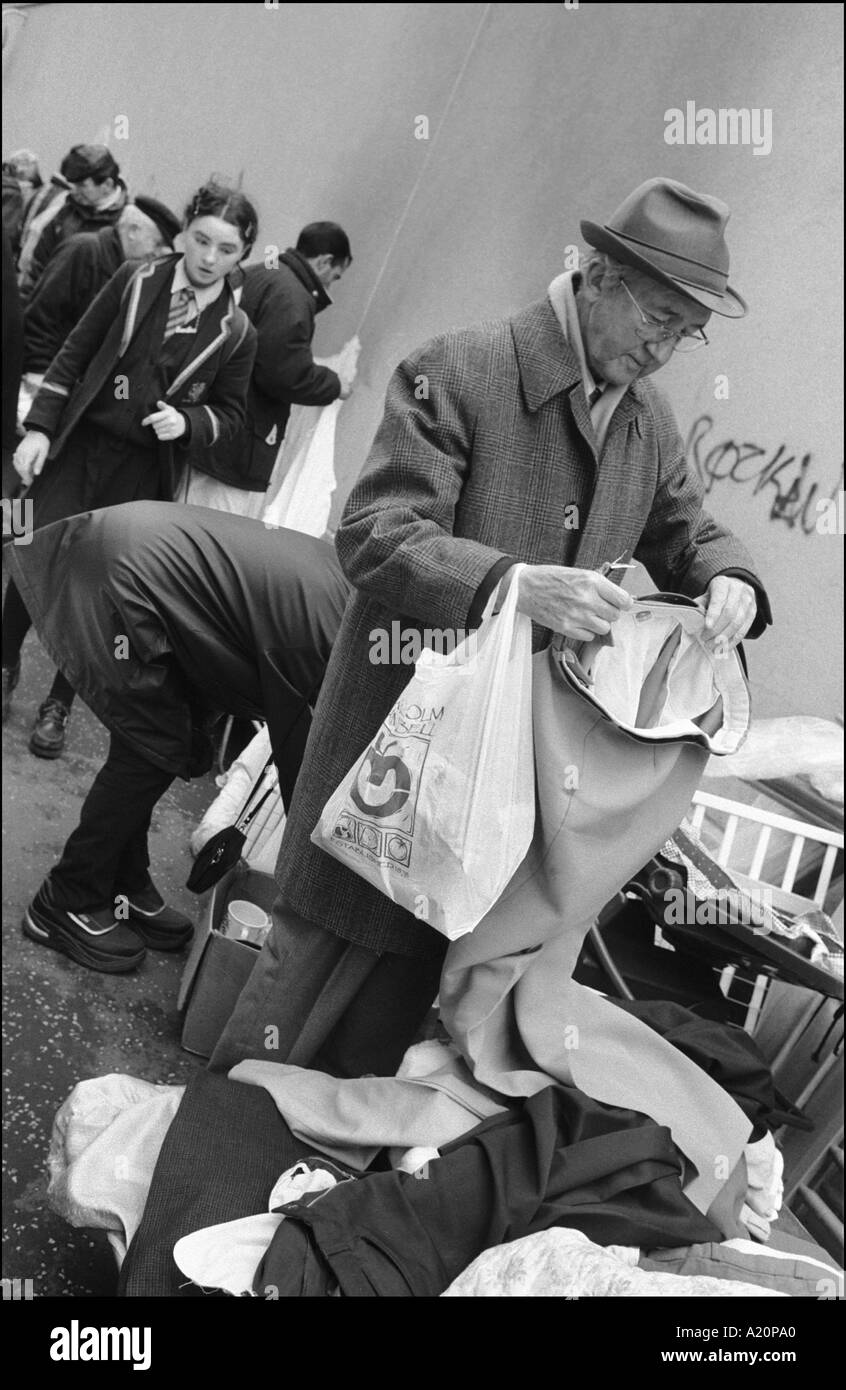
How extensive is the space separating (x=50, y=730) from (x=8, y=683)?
25 cm

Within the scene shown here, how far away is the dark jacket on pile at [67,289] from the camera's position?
13.7ft

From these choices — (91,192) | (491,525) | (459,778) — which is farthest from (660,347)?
(91,192)

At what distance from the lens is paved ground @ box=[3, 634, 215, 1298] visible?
229 cm

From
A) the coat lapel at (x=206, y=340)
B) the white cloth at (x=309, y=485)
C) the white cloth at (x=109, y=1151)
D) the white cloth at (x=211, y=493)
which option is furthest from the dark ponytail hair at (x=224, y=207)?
the white cloth at (x=109, y=1151)

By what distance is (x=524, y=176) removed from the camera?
5.81 m

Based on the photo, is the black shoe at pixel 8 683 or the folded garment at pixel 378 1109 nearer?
the folded garment at pixel 378 1109

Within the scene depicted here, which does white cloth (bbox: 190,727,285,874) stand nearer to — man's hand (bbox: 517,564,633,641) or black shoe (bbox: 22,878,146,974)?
black shoe (bbox: 22,878,146,974)

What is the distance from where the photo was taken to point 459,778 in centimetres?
203

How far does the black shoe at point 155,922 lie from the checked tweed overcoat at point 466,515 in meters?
0.91

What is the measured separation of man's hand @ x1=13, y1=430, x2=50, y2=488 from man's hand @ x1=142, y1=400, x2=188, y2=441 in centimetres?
29

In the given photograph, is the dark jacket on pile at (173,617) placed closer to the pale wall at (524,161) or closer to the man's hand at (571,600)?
the man's hand at (571,600)

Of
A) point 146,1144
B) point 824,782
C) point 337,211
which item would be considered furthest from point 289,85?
point 146,1144

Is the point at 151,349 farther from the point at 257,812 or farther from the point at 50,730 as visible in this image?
the point at 257,812
